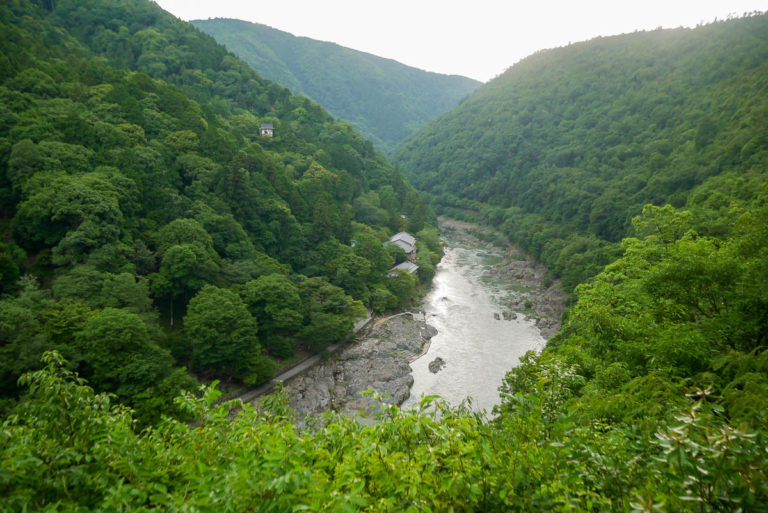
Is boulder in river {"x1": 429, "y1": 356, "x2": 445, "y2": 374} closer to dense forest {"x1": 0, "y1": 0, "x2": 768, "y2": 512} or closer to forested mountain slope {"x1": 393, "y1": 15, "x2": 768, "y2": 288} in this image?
dense forest {"x1": 0, "y1": 0, "x2": 768, "y2": 512}

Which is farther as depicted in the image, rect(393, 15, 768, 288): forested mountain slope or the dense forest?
rect(393, 15, 768, 288): forested mountain slope

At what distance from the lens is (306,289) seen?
89.1ft

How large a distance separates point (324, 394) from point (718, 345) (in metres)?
18.9

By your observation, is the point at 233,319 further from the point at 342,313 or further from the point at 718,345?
the point at 718,345

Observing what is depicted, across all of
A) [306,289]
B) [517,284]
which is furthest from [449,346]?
[517,284]

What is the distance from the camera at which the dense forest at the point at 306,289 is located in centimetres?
288

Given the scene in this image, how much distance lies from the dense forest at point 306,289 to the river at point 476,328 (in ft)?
9.91

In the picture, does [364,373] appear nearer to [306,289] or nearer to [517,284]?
[306,289]

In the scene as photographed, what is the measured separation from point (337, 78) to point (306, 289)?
171 m

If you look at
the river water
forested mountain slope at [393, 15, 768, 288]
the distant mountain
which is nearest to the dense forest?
forested mountain slope at [393, 15, 768, 288]

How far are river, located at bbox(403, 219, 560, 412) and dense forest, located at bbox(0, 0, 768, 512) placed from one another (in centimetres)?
302

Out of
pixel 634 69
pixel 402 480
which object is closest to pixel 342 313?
pixel 402 480

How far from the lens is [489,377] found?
77.8ft

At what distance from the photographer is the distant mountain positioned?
153250 millimetres
